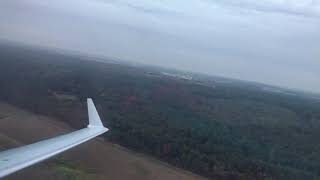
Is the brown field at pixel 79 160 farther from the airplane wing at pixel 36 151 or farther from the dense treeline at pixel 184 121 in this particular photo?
the airplane wing at pixel 36 151

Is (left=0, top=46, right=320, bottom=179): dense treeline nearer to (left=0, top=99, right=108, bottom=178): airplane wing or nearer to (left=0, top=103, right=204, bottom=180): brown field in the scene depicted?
(left=0, top=103, right=204, bottom=180): brown field

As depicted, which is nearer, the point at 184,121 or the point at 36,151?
the point at 36,151

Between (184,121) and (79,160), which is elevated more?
(79,160)

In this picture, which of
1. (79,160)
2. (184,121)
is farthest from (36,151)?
(184,121)

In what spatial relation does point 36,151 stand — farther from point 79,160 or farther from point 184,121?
point 184,121

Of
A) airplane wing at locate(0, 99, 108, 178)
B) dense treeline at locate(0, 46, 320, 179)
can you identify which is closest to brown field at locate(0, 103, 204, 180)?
dense treeline at locate(0, 46, 320, 179)

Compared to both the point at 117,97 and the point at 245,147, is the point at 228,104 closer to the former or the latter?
the point at 117,97

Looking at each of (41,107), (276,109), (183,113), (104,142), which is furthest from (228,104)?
(104,142)

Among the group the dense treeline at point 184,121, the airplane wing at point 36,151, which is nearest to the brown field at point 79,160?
the dense treeline at point 184,121
